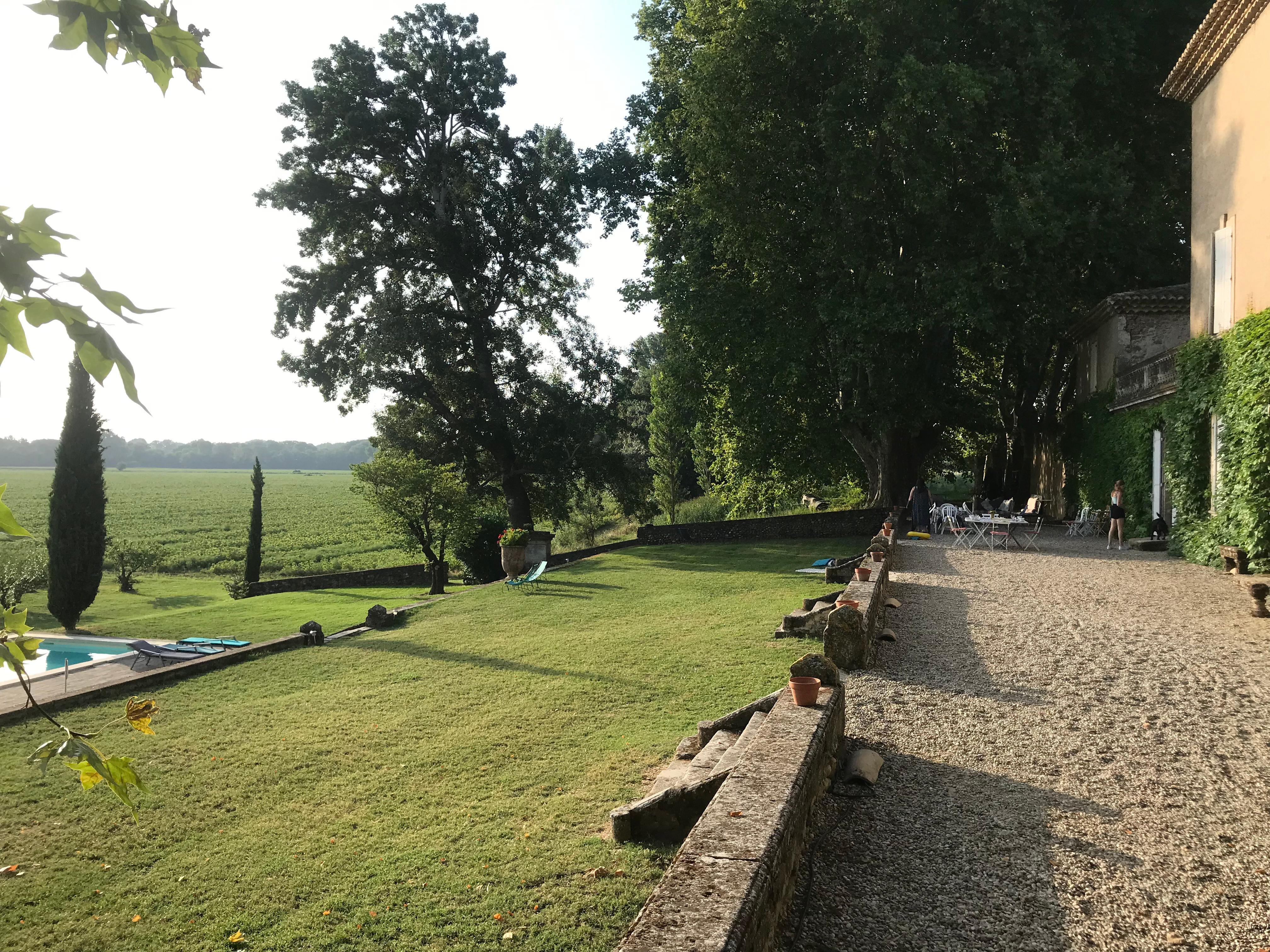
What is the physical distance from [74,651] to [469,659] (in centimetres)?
971

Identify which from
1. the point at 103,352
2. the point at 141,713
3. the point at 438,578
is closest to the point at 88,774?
the point at 141,713

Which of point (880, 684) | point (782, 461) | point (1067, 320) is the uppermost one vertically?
point (1067, 320)

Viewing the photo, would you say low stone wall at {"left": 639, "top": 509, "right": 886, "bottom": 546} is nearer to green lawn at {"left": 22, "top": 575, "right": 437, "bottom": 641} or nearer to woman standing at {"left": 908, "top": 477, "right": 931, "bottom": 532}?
woman standing at {"left": 908, "top": 477, "right": 931, "bottom": 532}

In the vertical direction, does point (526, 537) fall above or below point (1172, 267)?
below

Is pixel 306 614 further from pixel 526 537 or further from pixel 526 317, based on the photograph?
pixel 526 317

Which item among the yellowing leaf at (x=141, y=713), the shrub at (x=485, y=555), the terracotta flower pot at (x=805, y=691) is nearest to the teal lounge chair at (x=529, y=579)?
the shrub at (x=485, y=555)

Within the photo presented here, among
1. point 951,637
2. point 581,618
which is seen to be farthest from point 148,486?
point 951,637

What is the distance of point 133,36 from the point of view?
163 centimetres

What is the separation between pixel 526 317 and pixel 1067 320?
689 inches

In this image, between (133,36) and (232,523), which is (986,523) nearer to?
(133,36)

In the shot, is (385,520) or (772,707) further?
(385,520)

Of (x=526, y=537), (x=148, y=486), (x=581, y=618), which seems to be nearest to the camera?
(x=581, y=618)

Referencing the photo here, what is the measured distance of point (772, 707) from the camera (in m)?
6.27

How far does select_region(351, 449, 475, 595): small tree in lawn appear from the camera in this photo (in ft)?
80.3
